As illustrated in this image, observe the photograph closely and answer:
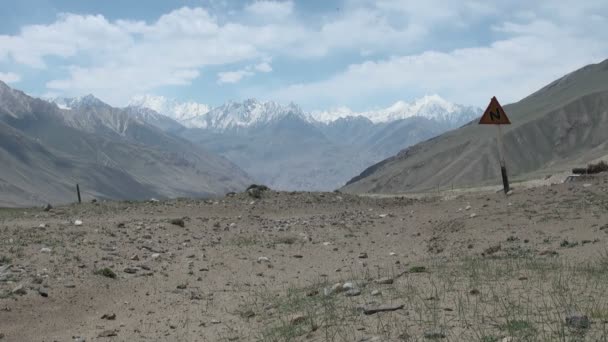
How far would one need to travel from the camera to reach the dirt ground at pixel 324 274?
316 inches

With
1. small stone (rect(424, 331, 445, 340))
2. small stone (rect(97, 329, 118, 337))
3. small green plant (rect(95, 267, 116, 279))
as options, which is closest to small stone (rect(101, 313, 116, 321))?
small stone (rect(97, 329, 118, 337))

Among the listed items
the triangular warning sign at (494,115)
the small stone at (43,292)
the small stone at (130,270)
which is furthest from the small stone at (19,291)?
the triangular warning sign at (494,115)

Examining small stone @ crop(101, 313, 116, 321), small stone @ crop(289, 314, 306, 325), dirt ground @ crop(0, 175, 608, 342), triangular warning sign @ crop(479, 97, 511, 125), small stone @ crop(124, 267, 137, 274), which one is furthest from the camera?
triangular warning sign @ crop(479, 97, 511, 125)

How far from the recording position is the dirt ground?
8.02 meters

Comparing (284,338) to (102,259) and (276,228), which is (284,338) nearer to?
(102,259)

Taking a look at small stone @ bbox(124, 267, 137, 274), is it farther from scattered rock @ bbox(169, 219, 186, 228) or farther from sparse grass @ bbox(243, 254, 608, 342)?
scattered rock @ bbox(169, 219, 186, 228)

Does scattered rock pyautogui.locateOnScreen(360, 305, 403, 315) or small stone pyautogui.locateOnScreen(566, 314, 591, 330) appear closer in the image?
small stone pyautogui.locateOnScreen(566, 314, 591, 330)

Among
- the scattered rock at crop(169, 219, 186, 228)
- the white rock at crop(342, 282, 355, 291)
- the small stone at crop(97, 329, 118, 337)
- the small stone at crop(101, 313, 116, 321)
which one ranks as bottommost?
the small stone at crop(97, 329, 118, 337)

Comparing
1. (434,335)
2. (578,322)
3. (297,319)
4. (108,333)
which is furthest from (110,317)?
(578,322)

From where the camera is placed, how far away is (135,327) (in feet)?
32.8

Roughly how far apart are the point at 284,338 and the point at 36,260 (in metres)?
8.42

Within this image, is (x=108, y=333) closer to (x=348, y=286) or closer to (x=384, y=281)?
(x=348, y=286)

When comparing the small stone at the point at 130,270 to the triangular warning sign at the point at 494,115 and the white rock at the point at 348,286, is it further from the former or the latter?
the triangular warning sign at the point at 494,115

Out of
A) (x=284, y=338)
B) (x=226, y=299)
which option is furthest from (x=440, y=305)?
(x=226, y=299)
